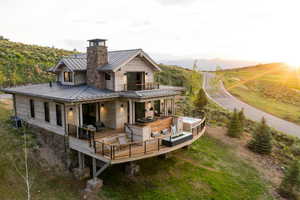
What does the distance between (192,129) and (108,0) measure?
1932 cm

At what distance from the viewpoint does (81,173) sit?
10930 mm

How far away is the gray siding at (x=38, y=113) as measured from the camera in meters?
12.5

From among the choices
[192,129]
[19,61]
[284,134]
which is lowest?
[284,134]

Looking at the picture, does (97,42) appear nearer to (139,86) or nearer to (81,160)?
(139,86)

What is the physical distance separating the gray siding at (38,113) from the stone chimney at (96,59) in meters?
3.26

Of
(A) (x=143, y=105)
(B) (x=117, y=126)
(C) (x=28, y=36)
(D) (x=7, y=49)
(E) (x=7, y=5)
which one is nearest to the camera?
(B) (x=117, y=126)

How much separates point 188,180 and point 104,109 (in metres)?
7.42

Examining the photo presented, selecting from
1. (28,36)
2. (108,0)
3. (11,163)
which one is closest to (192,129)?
(11,163)

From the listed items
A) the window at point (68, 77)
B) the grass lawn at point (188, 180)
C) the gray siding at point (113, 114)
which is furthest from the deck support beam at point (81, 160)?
the window at point (68, 77)

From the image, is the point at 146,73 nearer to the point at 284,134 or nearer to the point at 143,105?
the point at 143,105

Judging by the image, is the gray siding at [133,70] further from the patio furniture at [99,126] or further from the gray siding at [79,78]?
the gray siding at [79,78]

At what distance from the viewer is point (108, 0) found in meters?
23.7

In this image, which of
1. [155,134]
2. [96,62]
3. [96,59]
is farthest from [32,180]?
[96,59]

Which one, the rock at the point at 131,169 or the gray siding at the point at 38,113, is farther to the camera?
the gray siding at the point at 38,113
